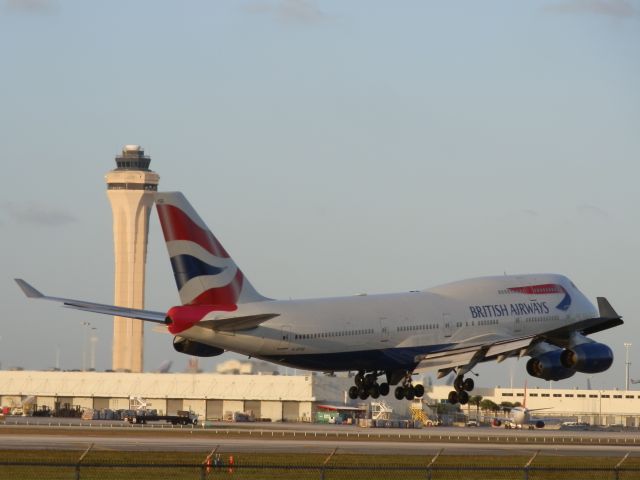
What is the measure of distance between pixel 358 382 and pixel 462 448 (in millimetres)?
8714

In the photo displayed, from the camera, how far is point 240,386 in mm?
161750

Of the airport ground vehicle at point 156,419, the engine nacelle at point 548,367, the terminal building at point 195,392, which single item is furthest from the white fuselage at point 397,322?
the terminal building at point 195,392

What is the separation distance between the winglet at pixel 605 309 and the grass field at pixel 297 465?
738 centimetres

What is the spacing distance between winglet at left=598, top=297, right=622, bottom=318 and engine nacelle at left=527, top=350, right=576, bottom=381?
4137mm

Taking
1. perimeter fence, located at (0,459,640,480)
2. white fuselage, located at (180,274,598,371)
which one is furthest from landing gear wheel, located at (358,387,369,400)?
perimeter fence, located at (0,459,640,480)

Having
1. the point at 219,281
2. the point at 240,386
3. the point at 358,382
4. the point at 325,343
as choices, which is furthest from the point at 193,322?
the point at 240,386

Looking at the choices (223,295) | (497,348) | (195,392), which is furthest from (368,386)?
(195,392)

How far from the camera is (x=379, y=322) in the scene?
71.6 meters

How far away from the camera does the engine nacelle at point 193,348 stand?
2633 inches

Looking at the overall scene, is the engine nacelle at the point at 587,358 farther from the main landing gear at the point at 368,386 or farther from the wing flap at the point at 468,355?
the main landing gear at the point at 368,386

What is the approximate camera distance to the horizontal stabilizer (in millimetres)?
64500

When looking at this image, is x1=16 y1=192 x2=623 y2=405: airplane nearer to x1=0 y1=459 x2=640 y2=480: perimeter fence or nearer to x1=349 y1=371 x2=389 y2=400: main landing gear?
x1=349 y1=371 x2=389 y2=400: main landing gear

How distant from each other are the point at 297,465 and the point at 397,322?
617 inches

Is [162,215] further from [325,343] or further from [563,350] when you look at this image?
[563,350]
